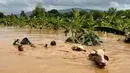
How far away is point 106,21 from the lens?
82.3 feet

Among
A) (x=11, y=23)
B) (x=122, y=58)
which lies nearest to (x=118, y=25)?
(x=122, y=58)

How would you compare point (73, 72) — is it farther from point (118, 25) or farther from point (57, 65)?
point (118, 25)

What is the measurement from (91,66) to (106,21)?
18774mm

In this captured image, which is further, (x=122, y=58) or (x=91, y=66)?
(x=122, y=58)

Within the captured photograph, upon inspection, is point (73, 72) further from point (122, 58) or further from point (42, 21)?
point (42, 21)

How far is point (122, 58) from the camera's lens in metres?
8.23

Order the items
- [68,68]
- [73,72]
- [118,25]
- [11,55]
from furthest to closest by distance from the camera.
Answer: [118,25] → [11,55] → [68,68] → [73,72]

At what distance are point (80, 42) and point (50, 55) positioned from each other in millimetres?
4109

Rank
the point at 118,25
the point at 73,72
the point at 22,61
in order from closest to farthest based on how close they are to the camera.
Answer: the point at 73,72 < the point at 22,61 < the point at 118,25

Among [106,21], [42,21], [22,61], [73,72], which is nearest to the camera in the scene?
[73,72]

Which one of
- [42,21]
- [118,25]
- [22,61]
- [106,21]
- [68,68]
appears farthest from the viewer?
[42,21]

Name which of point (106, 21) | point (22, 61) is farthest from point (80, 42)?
point (106, 21)

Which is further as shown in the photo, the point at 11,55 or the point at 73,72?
the point at 11,55

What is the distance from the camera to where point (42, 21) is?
3105 centimetres
